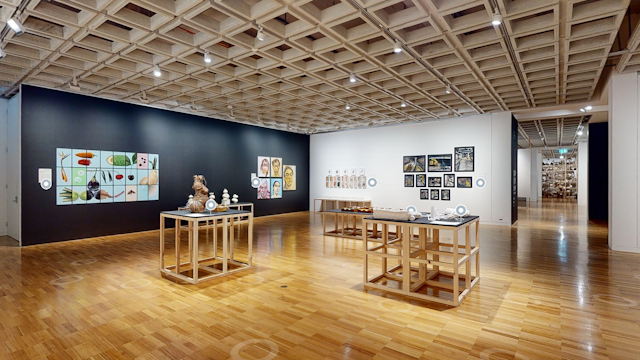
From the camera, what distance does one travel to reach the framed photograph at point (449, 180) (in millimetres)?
11475

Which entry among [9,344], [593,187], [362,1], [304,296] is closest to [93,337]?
[9,344]

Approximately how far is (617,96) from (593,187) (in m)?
7.18

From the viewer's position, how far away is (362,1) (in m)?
A: 4.11

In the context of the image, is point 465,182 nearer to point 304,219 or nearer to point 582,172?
point 304,219

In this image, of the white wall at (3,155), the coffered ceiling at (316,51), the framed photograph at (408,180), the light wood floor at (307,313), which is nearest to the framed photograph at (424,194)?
the framed photograph at (408,180)

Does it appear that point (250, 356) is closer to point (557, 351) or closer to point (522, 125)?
point (557, 351)

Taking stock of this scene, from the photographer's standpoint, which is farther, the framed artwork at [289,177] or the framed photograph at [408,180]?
the framed artwork at [289,177]

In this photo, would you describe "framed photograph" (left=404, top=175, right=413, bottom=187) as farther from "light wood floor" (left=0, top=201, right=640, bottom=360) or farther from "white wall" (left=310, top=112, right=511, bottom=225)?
"light wood floor" (left=0, top=201, right=640, bottom=360)

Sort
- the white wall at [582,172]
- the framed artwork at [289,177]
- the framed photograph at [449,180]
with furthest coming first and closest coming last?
the white wall at [582,172]
the framed artwork at [289,177]
the framed photograph at [449,180]

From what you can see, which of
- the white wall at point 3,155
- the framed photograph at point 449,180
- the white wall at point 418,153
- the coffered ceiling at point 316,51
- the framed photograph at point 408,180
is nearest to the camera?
the coffered ceiling at point 316,51

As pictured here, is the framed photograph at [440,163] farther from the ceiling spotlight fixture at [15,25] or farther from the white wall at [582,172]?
the white wall at [582,172]

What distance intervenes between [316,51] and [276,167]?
28.3 ft

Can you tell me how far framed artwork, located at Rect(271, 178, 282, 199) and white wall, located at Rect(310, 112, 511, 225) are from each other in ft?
6.33

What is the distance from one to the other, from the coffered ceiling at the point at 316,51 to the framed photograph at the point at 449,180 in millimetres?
2671
